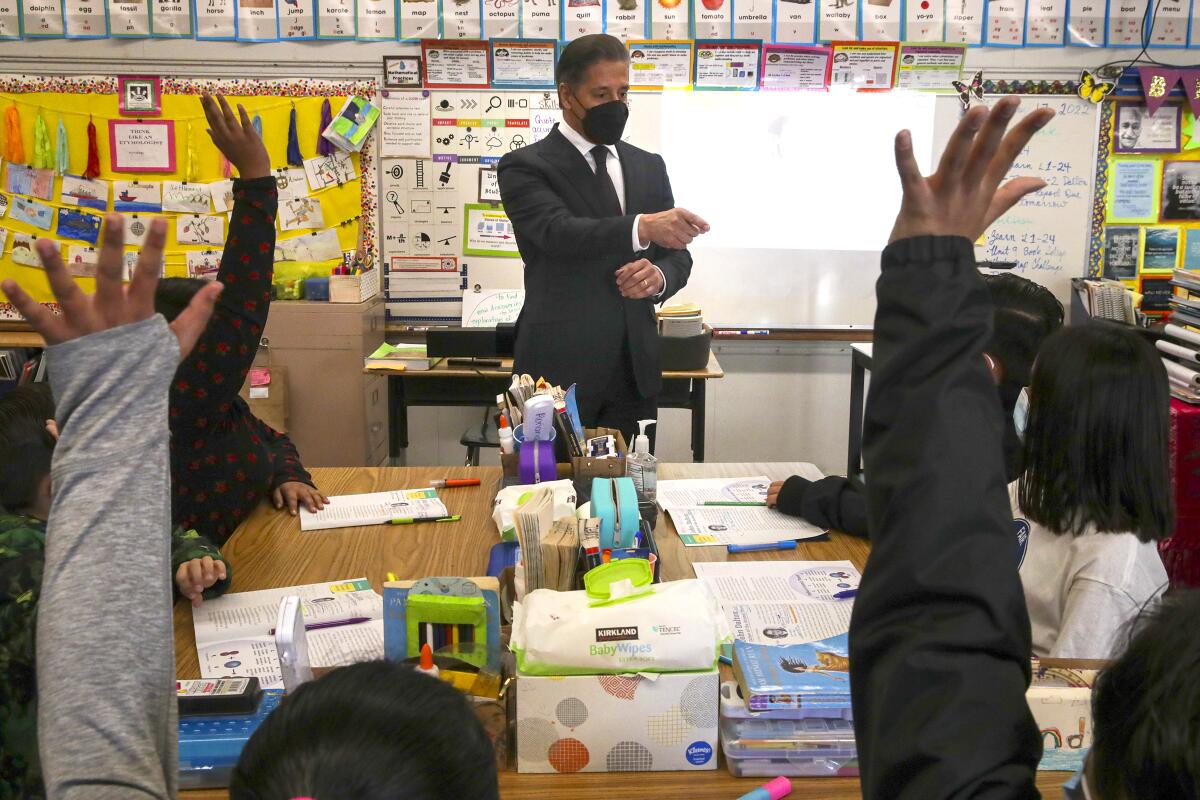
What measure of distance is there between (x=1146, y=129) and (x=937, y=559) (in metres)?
4.36

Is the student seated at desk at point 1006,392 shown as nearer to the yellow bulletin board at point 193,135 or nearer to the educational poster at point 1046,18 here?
the educational poster at point 1046,18

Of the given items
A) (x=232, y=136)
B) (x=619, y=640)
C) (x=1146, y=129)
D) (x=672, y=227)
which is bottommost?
(x=619, y=640)

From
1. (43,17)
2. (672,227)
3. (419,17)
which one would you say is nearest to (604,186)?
(672,227)

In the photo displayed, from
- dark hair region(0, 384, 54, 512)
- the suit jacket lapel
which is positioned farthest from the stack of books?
dark hair region(0, 384, 54, 512)

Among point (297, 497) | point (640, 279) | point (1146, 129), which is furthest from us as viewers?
point (1146, 129)

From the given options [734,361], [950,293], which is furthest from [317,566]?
[734,361]

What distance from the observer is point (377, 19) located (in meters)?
4.16

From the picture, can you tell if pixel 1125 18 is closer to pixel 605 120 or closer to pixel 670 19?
pixel 670 19

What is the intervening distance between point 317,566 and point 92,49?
3414 millimetres

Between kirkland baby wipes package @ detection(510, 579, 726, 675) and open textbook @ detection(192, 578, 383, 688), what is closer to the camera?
kirkland baby wipes package @ detection(510, 579, 726, 675)

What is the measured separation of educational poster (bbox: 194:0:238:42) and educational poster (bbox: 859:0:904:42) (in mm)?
2623

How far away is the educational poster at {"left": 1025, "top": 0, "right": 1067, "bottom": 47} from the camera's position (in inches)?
164

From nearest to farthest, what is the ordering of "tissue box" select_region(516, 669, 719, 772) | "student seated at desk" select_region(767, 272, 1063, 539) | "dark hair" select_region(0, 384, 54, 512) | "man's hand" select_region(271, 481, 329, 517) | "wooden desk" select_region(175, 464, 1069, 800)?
"tissue box" select_region(516, 669, 719, 772), "dark hair" select_region(0, 384, 54, 512), "wooden desk" select_region(175, 464, 1069, 800), "student seated at desk" select_region(767, 272, 1063, 539), "man's hand" select_region(271, 481, 329, 517)

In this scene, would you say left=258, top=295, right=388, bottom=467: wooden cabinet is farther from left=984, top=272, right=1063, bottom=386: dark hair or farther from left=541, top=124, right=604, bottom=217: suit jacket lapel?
left=984, top=272, right=1063, bottom=386: dark hair
